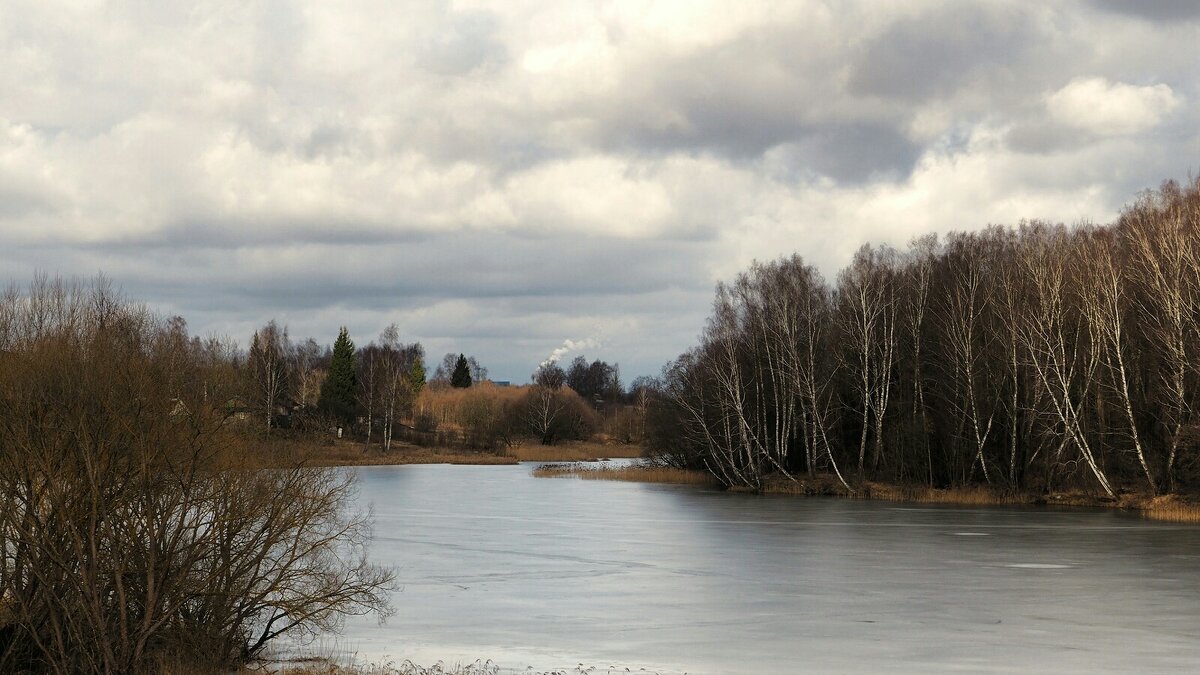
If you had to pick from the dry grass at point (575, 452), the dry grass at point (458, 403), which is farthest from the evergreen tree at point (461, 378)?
the dry grass at point (575, 452)

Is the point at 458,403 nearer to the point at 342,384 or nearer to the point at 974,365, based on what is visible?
the point at 342,384

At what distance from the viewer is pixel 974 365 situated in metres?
53.3

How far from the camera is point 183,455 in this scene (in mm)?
12680

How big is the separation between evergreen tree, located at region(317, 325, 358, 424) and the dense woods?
40.2 meters

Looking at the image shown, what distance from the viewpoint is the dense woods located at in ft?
149

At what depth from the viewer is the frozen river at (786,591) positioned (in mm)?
16547

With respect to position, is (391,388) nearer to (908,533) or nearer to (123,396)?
(908,533)

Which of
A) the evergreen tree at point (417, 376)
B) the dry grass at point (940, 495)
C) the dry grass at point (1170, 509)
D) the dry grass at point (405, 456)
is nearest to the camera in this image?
the dry grass at point (1170, 509)

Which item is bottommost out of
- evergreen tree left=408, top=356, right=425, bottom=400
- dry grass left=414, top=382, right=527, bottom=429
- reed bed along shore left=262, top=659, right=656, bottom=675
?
reed bed along shore left=262, top=659, right=656, bottom=675

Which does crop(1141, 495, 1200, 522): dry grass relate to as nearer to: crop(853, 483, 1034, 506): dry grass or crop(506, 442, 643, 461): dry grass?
crop(853, 483, 1034, 506): dry grass

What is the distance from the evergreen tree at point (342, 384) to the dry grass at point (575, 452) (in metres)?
14.4

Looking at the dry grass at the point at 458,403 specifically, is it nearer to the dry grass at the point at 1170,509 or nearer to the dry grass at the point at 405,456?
the dry grass at the point at 405,456

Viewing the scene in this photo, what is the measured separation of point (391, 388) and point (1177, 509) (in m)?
66.6

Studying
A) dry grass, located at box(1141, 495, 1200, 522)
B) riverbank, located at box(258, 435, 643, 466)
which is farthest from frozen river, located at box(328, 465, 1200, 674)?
riverbank, located at box(258, 435, 643, 466)
